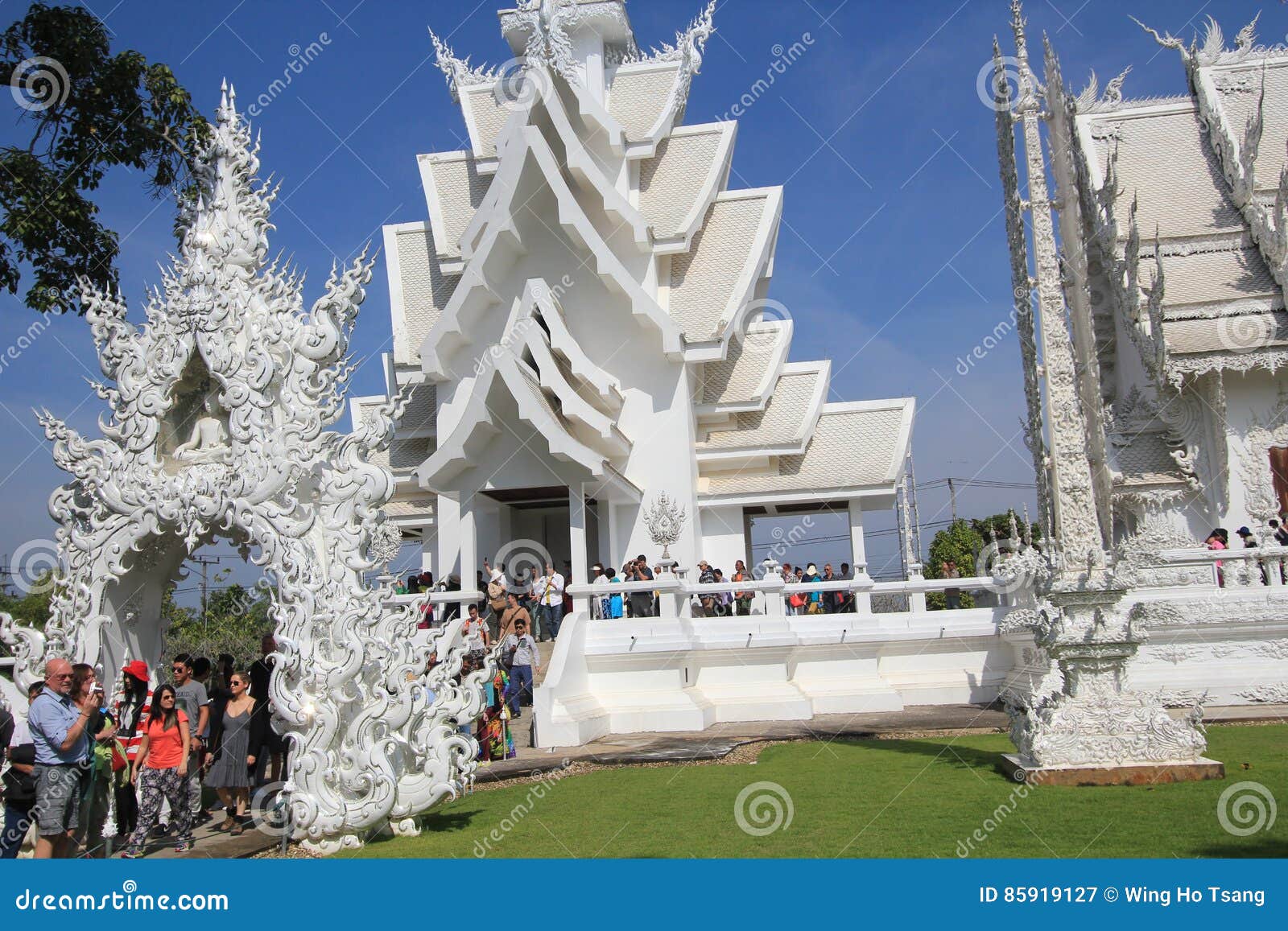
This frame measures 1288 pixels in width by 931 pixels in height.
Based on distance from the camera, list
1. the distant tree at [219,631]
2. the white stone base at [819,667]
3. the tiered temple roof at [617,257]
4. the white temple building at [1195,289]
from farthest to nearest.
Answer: the distant tree at [219,631], the tiered temple roof at [617,257], the white temple building at [1195,289], the white stone base at [819,667]

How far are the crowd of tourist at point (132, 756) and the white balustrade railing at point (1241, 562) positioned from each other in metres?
10.7

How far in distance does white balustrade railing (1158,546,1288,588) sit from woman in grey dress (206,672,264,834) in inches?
417

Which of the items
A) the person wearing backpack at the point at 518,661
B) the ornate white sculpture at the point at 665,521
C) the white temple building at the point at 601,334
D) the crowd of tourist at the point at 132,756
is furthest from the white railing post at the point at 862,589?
the crowd of tourist at the point at 132,756

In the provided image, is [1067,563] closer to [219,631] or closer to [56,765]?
[56,765]

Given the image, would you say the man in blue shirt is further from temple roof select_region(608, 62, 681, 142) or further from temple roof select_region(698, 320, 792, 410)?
temple roof select_region(608, 62, 681, 142)

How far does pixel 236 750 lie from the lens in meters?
7.79

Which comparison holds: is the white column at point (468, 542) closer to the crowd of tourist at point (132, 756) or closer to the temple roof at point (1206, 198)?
the crowd of tourist at point (132, 756)

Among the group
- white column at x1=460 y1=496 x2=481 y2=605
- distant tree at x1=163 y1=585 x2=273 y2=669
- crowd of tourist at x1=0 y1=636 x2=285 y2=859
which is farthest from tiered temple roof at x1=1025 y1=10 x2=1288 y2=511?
distant tree at x1=163 y1=585 x2=273 y2=669

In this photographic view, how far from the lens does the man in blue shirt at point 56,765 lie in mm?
5961

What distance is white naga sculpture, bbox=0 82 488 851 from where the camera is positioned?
7.00 metres

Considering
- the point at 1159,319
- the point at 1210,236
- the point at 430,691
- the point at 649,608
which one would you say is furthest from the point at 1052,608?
the point at 1210,236

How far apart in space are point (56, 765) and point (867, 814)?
491 centimetres

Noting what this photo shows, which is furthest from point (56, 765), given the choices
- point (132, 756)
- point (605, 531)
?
point (605, 531)

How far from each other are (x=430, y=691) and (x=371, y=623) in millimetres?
866
